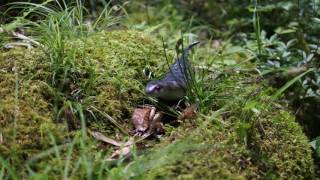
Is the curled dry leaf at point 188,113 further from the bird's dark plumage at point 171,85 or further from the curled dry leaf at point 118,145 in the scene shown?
the curled dry leaf at point 118,145

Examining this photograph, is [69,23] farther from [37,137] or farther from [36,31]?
[37,137]

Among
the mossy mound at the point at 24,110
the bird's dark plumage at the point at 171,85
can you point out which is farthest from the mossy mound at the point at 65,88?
the bird's dark plumage at the point at 171,85

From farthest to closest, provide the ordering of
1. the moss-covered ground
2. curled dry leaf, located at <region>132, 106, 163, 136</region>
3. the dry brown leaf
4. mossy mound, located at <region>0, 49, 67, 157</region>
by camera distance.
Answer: curled dry leaf, located at <region>132, 106, 163, 136</region> → the dry brown leaf → mossy mound, located at <region>0, 49, 67, 157</region> → the moss-covered ground

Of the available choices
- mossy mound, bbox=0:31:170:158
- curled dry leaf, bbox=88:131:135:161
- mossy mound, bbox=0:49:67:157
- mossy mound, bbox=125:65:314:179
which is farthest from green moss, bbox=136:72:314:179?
mossy mound, bbox=0:49:67:157

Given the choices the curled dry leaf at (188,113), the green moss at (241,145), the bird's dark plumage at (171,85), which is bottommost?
the green moss at (241,145)

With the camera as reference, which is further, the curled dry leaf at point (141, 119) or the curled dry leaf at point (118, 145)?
the curled dry leaf at point (141, 119)

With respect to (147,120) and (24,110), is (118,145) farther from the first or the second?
(24,110)

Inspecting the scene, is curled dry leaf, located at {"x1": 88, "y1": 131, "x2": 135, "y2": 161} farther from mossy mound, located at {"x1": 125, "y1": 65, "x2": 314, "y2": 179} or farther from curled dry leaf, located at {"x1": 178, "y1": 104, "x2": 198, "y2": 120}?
curled dry leaf, located at {"x1": 178, "y1": 104, "x2": 198, "y2": 120}

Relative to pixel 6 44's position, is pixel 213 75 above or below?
below

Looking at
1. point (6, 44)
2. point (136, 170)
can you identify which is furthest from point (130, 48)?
point (136, 170)
